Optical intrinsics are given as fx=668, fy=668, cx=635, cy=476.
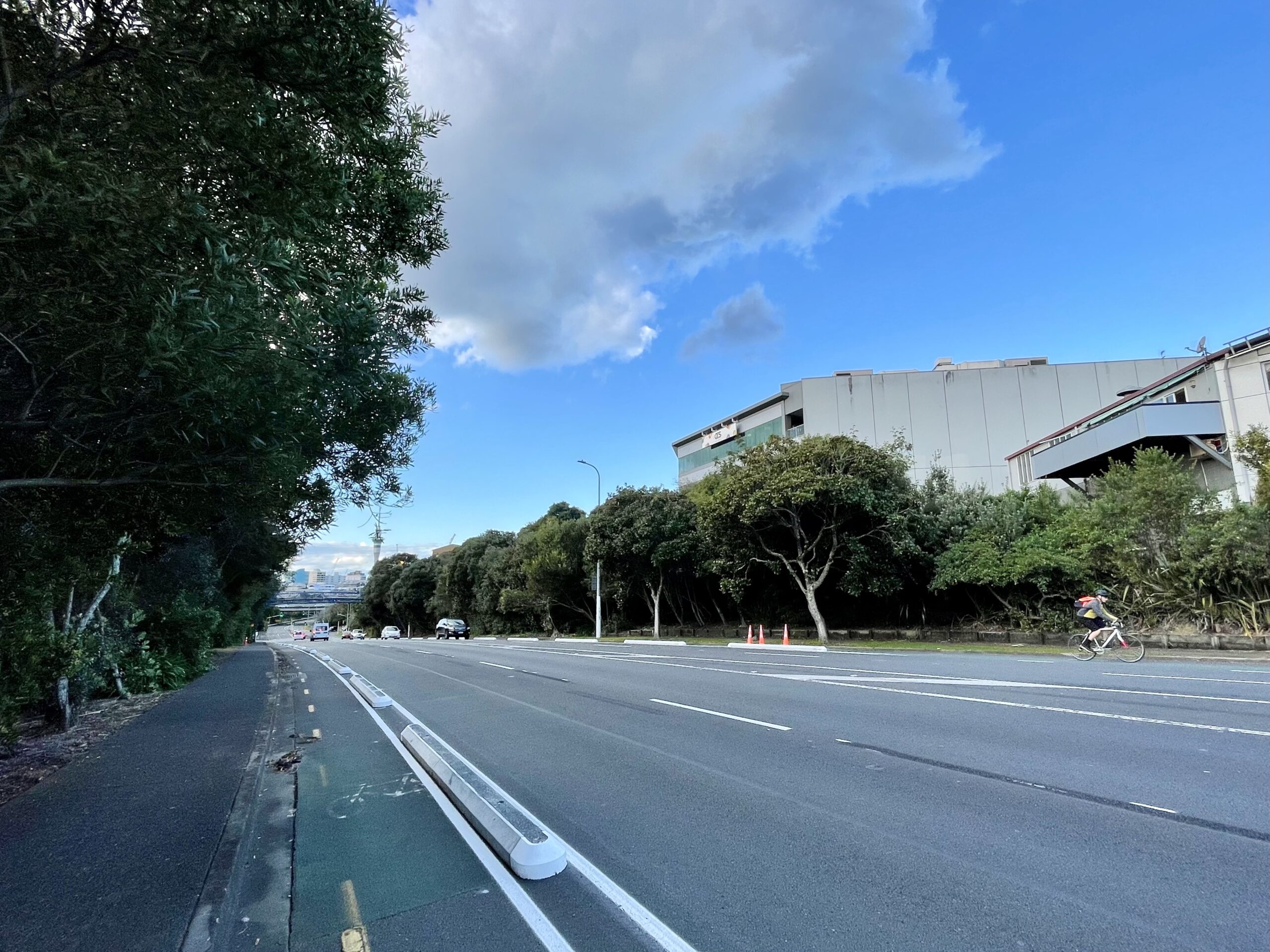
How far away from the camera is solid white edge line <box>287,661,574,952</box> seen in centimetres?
364

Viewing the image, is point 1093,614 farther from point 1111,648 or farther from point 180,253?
point 180,253

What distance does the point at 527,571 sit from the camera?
49.4m

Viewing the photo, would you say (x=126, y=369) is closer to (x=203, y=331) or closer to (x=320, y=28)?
(x=203, y=331)

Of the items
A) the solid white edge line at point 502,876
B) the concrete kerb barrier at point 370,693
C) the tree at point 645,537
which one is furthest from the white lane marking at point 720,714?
the tree at point 645,537

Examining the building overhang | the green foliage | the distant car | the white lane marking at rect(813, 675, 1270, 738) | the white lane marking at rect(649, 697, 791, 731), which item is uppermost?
the building overhang

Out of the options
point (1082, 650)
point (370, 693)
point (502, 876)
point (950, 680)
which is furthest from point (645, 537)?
point (502, 876)

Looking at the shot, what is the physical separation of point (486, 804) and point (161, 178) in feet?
17.1

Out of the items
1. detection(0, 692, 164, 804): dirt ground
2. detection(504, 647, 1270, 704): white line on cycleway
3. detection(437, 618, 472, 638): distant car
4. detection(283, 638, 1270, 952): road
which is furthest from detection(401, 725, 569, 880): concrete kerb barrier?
detection(437, 618, 472, 638): distant car

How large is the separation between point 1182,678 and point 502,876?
44.9 ft

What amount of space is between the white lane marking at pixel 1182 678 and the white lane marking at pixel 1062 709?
4.40 meters

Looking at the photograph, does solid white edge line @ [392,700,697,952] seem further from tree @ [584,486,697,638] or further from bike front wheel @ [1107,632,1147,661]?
tree @ [584,486,697,638]

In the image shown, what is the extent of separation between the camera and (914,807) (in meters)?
5.48

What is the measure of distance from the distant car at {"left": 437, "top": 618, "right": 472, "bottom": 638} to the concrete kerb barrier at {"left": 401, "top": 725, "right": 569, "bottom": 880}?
50.2 m

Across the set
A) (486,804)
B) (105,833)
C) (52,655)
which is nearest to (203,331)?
(486,804)
